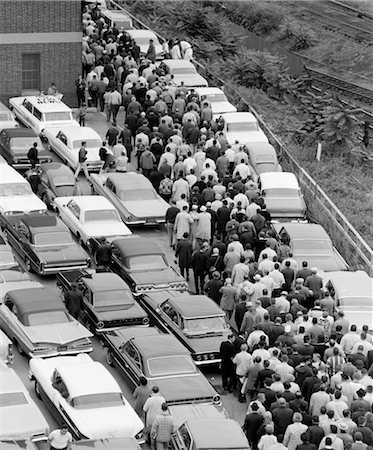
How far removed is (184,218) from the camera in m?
33.8

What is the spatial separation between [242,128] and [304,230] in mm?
9443

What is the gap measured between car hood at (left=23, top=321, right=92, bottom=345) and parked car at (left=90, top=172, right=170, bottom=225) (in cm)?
749

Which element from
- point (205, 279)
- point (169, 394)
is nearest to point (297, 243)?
point (205, 279)

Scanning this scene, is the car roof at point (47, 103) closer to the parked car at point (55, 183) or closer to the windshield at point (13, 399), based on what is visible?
the parked car at point (55, 183)

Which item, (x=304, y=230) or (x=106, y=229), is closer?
(x=304, y=230)

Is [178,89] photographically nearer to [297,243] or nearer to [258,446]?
[297,243]

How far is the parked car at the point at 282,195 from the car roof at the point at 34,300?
876 cm

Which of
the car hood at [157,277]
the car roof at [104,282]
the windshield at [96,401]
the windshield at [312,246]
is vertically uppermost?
the windshield at [96,401]

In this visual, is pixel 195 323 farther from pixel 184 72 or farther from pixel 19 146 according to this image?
pixel 184 72

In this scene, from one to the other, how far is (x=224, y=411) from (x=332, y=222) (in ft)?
38.1

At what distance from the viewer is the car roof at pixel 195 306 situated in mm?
28781

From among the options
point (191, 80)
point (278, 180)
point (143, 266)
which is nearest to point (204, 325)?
point (143, 266)

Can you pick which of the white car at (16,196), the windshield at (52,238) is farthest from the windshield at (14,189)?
the windshield at (52,238)

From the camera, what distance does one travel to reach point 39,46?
4766 cm
